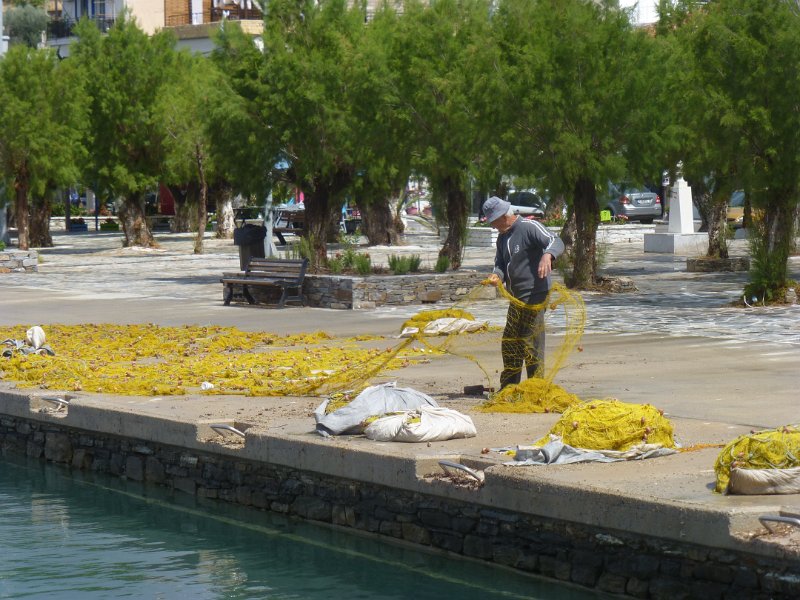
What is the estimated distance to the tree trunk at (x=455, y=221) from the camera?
89.3 feet

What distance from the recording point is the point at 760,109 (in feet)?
67.8

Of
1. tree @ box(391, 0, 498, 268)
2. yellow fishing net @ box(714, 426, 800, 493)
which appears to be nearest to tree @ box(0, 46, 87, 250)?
tree @ box(391, 0, 498, 268)

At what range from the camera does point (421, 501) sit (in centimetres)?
934

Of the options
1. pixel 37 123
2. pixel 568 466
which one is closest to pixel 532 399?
pixel 568 466

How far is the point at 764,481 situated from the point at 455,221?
64.6ft

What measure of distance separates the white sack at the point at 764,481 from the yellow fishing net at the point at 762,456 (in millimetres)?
66

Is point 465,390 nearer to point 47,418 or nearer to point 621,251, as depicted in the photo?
point 47,418

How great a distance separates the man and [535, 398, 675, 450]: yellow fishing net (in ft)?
7.91

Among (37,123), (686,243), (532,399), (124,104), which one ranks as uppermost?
(124,104)

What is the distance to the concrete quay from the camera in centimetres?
755

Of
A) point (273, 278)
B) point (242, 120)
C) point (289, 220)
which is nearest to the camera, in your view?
point (273, 278)

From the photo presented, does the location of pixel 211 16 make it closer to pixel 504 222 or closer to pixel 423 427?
pixel 504 222

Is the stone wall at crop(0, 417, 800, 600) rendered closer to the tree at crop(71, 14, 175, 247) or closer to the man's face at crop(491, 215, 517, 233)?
the man's face at crop(491, 215, 517, 233)

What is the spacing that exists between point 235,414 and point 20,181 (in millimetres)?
31178
